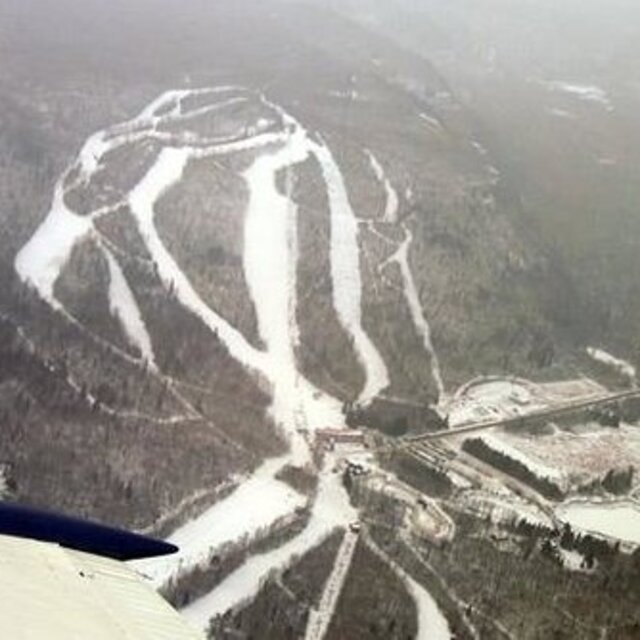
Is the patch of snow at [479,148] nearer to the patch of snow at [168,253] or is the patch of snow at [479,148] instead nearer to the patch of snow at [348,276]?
the patch of snow at [348,276]

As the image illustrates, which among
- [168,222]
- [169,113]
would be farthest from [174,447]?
[169,113]

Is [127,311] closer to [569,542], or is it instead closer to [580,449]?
[580,449]

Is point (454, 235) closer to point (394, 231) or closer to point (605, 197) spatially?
point (394, 231)

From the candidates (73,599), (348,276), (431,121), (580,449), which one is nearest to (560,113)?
(431,121)

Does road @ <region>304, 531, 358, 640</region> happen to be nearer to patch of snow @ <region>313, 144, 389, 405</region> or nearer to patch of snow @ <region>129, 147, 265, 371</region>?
patch of snow @ <region>313, 144, 389, 405</region>

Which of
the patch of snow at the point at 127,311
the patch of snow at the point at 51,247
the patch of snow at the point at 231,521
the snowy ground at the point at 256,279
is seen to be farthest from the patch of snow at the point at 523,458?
the patch of snow at the point at 51,247

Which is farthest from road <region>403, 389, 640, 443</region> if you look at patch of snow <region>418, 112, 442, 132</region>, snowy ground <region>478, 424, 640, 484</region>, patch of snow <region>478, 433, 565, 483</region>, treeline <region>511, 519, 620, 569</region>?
patch of snow <region>418, 112, 442, 132</region>
